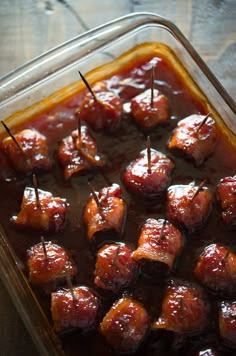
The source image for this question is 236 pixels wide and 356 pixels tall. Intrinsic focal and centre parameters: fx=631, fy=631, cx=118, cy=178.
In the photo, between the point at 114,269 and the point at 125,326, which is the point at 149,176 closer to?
the point at 114,269

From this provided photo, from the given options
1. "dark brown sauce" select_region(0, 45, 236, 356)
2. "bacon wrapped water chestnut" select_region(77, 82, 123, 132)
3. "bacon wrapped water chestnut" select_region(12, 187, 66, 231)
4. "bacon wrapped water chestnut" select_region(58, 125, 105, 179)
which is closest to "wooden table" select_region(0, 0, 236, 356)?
"dark brown sauce" select_region(0, 45, 236, 356)

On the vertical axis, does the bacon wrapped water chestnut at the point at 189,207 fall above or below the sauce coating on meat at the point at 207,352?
above

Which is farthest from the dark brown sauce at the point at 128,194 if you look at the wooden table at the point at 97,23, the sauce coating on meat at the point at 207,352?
the wooden table at the point at 97,23

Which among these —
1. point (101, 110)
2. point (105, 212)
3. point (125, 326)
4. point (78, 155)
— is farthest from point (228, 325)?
point (101, 110)

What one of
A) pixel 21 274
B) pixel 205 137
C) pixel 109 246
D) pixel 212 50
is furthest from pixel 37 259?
pixel 212 50

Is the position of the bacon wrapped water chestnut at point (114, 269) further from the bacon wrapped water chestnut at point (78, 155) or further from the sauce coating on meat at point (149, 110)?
the sauce coating on meat at point (149, 110)
